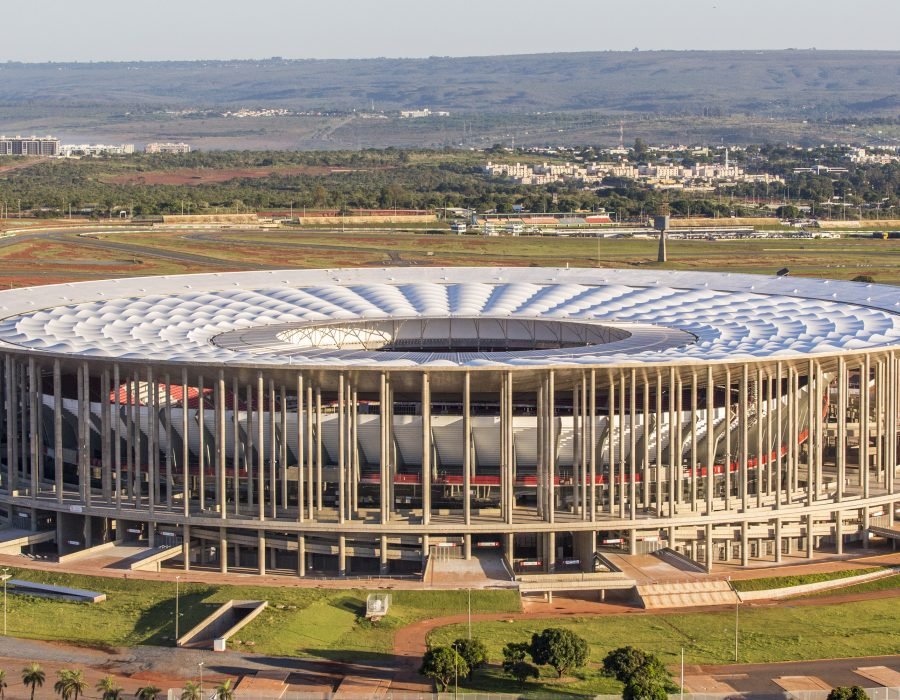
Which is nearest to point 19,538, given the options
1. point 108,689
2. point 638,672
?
point 108,689

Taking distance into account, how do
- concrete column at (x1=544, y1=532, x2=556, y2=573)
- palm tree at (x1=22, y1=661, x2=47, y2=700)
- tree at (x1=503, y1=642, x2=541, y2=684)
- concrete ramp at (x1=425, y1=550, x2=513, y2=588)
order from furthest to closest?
concrete column at (x1=544, y1=532, x2=556, y2=573) < concrete ramp at (x1=425, y1=550, x2=513, y2=588) < tree at (x1=503, y1=642, x2=541, y2=684) < palm tree at (x1=22, y1=661, x2=47, y2=700)

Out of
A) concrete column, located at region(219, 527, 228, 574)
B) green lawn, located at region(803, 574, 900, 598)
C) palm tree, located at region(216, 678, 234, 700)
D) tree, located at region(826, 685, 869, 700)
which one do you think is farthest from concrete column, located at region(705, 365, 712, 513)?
palm tree, located at region(216, 678, 234, 700)

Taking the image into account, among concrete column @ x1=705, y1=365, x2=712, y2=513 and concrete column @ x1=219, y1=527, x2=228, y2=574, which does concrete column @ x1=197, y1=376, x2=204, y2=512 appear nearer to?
concrete column @ x1=219, y1=527, x2=228, y2=574

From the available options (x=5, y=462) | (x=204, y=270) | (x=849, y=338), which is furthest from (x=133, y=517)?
(x=204, y=270)

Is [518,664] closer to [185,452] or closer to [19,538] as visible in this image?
[185,452]

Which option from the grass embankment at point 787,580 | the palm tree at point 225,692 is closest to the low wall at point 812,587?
the grass embankment at point 787,580
